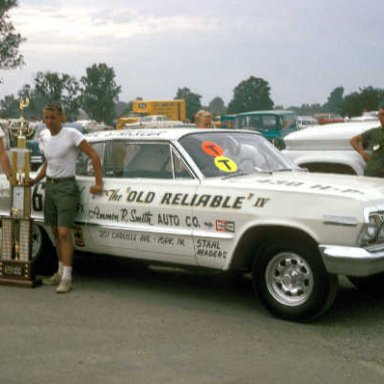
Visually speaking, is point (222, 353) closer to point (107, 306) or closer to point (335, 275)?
point (335, 275)

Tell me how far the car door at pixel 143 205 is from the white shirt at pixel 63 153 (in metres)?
0.32

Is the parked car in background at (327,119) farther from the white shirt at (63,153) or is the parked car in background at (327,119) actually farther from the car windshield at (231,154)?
the white shirt at (63,153)

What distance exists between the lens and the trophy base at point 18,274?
7227 millimetres

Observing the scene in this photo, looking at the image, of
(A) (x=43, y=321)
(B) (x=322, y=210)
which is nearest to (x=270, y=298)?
(B) (x=322, y=210)

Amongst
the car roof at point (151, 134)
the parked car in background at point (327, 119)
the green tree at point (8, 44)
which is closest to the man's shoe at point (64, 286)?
the car roof at point (151, 134)

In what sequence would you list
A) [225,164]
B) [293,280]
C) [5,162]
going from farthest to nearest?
[5,162] → [225,164] → [293,280]

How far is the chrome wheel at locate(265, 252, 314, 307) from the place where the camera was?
574 cm

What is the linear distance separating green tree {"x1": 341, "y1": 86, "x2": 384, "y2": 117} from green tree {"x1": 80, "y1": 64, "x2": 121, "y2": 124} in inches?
1491

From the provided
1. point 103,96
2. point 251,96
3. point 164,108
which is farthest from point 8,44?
point 251,96

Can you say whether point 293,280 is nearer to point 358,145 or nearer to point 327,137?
point 358,145

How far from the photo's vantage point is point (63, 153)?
23.0ft

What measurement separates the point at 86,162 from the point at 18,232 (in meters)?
0.97

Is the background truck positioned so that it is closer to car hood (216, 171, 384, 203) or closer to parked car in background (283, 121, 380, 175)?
parked car in background (283, 121, 380, 175)

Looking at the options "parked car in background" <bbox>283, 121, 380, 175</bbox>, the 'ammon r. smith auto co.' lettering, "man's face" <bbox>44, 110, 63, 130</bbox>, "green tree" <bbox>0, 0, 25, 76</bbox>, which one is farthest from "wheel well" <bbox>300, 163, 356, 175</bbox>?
"green tree" <bbox>0, 0, 25, 76</bbox>
